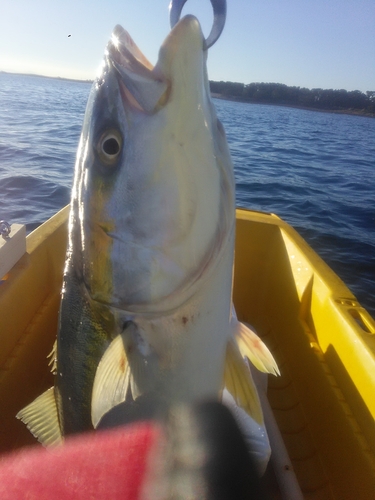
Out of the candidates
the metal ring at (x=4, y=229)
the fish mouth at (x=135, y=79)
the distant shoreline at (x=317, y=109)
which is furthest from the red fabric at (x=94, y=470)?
the distant shoreline at (x=317, y=109)

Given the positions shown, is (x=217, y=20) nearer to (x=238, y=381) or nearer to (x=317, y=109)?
(x=238, y=381)

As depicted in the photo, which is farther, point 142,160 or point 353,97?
point 353,97

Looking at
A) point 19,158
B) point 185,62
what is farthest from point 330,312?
point 19,158

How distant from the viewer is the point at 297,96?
286 feet

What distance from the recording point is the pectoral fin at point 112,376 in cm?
136

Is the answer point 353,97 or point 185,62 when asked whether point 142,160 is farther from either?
point 353,97

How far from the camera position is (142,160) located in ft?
4.01

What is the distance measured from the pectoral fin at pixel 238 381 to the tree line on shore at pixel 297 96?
85221 mm

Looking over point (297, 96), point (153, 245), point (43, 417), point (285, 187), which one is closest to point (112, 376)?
point (153, 245)

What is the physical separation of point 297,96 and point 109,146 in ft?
313

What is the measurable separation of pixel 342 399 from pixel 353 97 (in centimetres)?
9255

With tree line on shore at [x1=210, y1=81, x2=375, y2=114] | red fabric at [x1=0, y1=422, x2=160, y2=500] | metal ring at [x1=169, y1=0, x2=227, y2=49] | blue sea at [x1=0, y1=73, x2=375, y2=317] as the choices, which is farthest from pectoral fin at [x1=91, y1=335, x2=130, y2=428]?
tree line on shore at [x1=210, y1=81, x2=375, y2=114]

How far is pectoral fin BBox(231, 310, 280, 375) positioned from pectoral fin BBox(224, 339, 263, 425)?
1.3 inches

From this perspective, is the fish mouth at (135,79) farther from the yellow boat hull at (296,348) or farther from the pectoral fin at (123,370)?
the yellow boat hull at (296,348)
